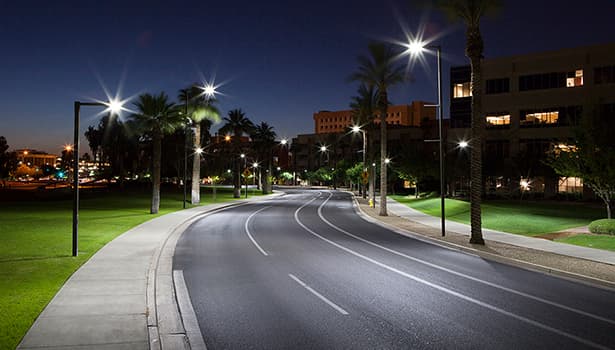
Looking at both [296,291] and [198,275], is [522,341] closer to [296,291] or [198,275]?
[296,291]

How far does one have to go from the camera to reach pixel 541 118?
194ft

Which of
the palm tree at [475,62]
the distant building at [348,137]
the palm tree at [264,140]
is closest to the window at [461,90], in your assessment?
the distant building at [348,137]

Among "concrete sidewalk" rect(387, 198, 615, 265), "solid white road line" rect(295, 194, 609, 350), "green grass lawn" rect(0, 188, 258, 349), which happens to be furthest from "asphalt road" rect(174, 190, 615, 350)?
"concrete sidewalk" rect(387, 198, 615, 265)

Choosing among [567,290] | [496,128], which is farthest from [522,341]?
[496,128]

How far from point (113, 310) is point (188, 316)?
130 cm

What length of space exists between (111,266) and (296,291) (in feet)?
17.2

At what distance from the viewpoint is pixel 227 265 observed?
14133 millimetres

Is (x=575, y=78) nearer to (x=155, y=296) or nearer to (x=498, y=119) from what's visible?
(x=498, y=119)

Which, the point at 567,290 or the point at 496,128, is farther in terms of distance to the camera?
the point at 496,128

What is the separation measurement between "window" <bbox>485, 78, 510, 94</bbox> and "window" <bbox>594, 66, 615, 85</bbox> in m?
9.90

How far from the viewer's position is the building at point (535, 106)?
5434 centimetres

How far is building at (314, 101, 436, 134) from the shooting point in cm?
16576

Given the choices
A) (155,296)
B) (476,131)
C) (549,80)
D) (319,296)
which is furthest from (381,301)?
(549,80)

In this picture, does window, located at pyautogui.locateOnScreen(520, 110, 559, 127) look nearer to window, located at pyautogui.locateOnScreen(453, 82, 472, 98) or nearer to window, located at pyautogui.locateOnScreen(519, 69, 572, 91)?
window, located at pyautogui.locateOnScreen(519, 69, 572, 91)
